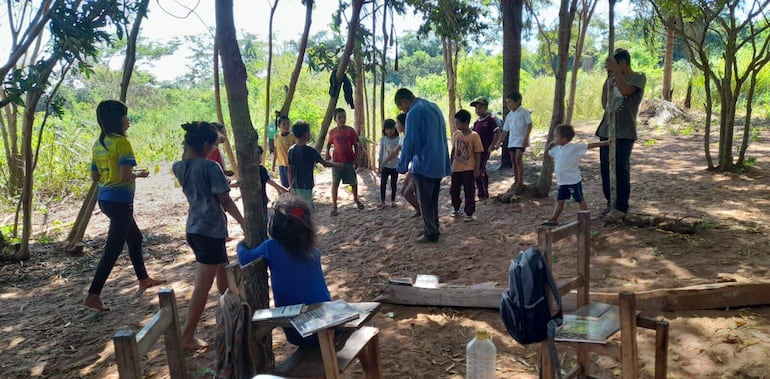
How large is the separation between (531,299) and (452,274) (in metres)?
2.59

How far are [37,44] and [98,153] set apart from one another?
6828mm

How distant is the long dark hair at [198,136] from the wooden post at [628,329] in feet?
9.14

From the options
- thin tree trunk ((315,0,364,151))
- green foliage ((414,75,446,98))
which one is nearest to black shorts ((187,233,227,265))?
thin tree trunk ((315,0,364,151))

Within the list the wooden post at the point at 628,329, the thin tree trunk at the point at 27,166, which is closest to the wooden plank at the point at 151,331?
the wooden post at the point at 628,329

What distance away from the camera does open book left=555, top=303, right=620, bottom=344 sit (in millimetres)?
2508

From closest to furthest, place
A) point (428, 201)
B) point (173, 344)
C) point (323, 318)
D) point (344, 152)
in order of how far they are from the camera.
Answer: point (173, 344) < point (323, 318) < point (428, 201) < point (344, 152)

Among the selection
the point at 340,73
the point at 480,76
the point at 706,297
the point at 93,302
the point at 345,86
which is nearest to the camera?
the point at 706,297

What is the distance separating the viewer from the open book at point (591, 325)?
8.23ft

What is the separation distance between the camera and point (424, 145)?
557 cm

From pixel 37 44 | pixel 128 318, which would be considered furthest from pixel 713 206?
pixel 37 44

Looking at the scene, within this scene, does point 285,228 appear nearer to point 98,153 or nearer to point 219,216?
point 219,216

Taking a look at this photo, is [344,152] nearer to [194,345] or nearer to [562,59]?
[562,59]

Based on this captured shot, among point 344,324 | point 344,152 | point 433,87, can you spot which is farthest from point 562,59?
point 433,87

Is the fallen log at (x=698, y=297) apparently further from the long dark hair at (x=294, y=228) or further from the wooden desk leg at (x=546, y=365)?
the long dark hair at (x=294, y=228)
